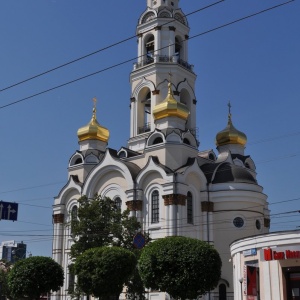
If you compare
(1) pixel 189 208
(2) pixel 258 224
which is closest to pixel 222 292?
(2) pixel 258 224

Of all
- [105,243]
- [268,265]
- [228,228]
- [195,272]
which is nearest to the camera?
[268,265]

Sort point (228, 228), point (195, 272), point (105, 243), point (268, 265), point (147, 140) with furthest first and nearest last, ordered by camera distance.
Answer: point (147, 140) < point (228, 228) < point (105, 243) < point (195, 272) < point (268, 265)

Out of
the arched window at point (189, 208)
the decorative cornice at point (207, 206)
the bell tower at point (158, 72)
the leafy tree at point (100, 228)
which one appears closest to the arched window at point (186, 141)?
the bell tower at point (158, 72)

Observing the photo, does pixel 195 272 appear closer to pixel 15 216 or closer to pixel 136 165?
pixel 15 216

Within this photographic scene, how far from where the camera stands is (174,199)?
119 ft

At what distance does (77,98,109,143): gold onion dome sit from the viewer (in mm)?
45500

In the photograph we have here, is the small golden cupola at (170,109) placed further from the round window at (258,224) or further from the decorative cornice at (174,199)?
the round window at (258,224)

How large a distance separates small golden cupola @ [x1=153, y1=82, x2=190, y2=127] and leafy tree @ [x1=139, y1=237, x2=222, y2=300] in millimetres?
15896

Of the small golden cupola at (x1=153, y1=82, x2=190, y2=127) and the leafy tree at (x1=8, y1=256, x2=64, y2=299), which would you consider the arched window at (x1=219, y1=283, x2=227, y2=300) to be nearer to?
the leafy tree at (x1=8, y1=256, x2=64, y2=299)

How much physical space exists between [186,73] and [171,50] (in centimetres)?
221

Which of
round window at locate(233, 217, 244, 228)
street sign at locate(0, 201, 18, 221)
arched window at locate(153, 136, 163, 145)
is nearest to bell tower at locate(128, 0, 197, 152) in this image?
arched window at locate(153, 136, 163, 145)

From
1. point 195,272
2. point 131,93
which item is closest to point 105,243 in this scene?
point 195,272

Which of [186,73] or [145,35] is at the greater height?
[145,35]

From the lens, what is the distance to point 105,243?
32.1m
